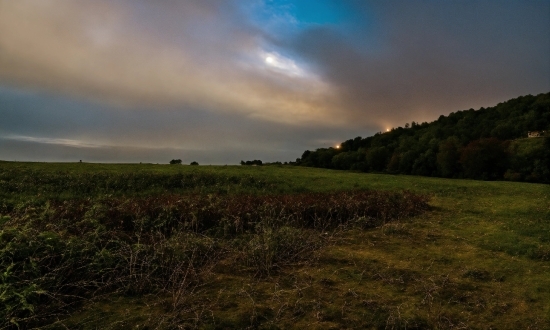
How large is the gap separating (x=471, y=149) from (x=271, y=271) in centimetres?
5894

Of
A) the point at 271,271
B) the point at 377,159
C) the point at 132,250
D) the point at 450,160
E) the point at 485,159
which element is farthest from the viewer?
the point at 377,159

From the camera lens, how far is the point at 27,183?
60.6 ft

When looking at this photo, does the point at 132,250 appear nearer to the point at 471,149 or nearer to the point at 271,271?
the point at 271,271

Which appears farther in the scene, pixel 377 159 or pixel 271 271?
pixel 377 159

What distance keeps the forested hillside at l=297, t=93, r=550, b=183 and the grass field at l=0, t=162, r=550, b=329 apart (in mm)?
49466

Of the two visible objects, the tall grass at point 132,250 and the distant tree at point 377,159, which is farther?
the distant tree at point 377,159

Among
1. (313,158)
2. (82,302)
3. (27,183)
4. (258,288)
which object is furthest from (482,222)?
(313,158)

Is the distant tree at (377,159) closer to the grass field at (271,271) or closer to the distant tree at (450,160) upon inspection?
the distant tree at (450,160)

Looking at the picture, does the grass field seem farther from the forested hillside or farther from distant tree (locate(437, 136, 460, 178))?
distant tree (locate(437, 136, 460, 178))

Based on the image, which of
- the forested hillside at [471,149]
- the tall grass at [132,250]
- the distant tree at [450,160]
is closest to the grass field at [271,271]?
the tall grass at [132,250]

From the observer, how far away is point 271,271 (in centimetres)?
806

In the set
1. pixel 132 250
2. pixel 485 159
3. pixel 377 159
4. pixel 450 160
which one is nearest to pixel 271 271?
pixel 132 250

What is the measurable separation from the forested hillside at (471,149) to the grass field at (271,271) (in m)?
49.5

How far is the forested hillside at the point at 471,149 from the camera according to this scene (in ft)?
186
